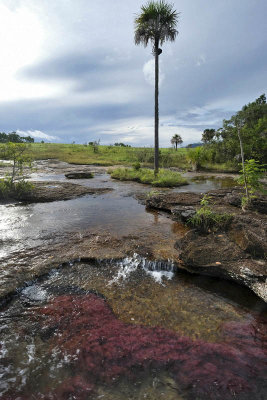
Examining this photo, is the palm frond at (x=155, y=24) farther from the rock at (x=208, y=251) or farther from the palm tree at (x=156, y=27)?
the rock at (x=208, y=251)

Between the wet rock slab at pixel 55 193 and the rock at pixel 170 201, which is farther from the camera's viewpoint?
the wet rock slab at pixel 55 193

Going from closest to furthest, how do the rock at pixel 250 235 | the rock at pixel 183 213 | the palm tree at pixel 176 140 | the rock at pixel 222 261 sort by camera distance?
the rock at pixel 222 261 → the rock at pixel 250 235 → the rock at pixel 183 213 → the palm tree at pixel 176 140

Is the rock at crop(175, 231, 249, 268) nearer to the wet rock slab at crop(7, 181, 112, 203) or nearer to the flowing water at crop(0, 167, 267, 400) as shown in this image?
the flowing water at crop(0, 167, 267, 400)

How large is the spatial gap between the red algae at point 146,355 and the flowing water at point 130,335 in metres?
0.01

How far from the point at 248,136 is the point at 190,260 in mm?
21616

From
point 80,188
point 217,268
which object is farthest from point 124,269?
point 80,188

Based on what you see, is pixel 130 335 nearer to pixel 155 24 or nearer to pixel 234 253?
pixel 234 253

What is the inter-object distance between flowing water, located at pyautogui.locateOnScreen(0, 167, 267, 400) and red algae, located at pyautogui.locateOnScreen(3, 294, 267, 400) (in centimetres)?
1

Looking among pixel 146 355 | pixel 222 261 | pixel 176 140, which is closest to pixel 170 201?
pixel 222 261

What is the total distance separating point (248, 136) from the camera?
869 inches

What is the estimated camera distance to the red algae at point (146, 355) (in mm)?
2447

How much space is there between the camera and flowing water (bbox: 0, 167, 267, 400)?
2.46 metres

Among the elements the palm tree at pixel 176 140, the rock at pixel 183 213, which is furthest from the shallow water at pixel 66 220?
the palm tree at pixel 176 140

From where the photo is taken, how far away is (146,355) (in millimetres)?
2846
